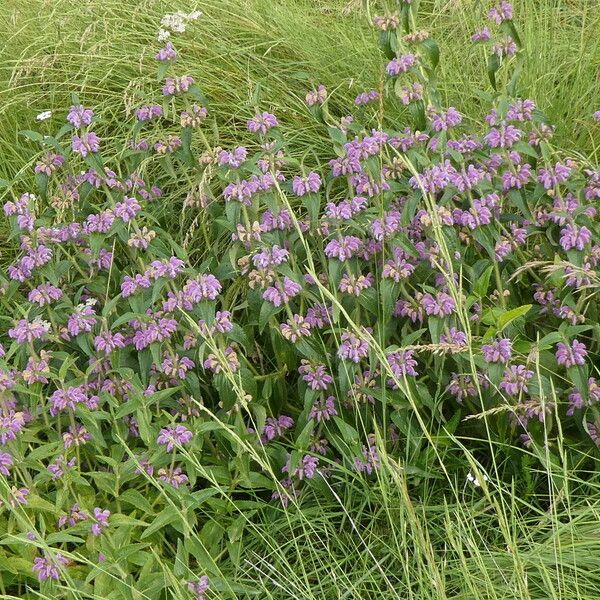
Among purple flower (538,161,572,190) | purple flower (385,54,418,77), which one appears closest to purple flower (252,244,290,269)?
purple flower (385,54,418,77)

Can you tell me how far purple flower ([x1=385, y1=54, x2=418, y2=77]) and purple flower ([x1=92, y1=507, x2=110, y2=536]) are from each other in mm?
1287

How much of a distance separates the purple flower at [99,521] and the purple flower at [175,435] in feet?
0.64

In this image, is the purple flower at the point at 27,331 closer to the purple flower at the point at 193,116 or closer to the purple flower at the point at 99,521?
the purple flower at the point at 99,521

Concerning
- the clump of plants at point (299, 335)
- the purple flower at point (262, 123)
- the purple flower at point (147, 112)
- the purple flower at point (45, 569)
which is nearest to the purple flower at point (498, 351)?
the clump of plants at point (299, 335)

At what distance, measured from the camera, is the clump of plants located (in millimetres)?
2291

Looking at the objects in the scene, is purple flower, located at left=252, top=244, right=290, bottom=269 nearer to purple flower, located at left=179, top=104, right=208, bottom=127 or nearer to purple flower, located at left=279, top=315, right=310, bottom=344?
purple flower, located at left=279, top=315, right=310, bottom=344

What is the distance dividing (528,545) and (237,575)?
0.68 m

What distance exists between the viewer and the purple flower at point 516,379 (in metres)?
2.25

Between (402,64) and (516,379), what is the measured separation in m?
0.86

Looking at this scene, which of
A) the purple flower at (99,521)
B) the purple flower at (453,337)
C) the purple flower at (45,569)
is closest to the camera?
the purple flower at (45,569)

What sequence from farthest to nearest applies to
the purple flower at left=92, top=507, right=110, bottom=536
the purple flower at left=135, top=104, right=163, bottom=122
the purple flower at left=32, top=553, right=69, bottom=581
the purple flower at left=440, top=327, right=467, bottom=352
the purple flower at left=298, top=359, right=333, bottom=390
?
the purple flower at left=135, top=104, right=163, bottom=122, the purple flower at left=298, top=359, right=333, bottom=390, the purple flower at left=440, top=327, right=467, bottom=352, the purple flower at left=92, top=507, right=110, bottom=536, the purple flower at left=32, top=553, right=69, bottom=581

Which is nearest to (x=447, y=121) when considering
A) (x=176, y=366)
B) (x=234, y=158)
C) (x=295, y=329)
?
(x=234, y=158)

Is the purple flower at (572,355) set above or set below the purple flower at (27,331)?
below

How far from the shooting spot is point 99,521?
7.27 ft
